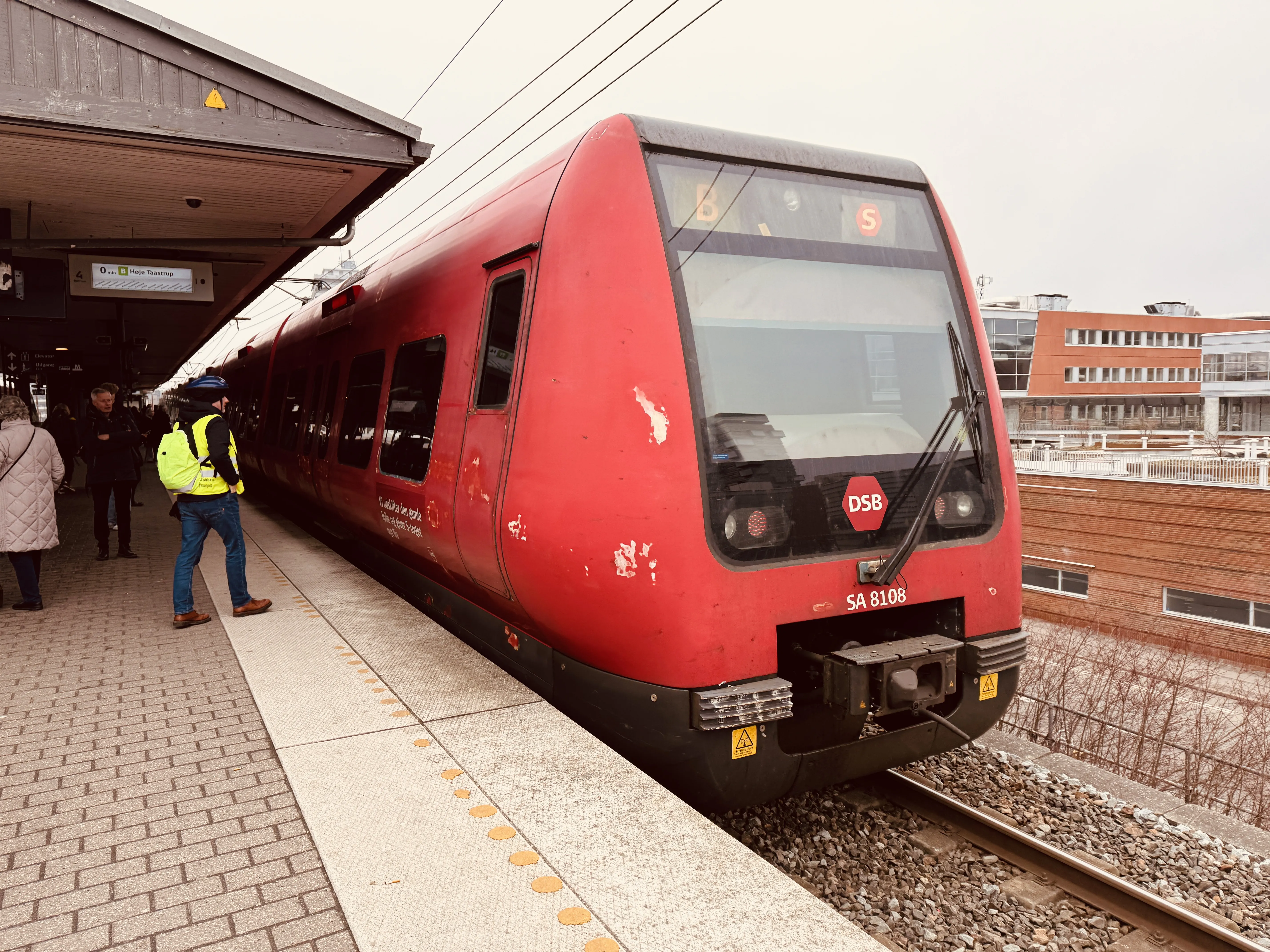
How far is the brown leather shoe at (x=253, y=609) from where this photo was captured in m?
5.95

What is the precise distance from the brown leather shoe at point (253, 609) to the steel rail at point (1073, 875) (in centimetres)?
429

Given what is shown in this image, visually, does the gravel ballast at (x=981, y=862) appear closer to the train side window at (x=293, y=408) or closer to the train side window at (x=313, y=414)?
the train side window at (x=313, y=414)

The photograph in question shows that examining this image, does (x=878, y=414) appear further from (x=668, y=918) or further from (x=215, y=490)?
(x=215, y=490)

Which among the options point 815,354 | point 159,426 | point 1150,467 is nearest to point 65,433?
point 159,426

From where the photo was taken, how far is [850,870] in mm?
3812

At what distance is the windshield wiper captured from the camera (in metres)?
3.65

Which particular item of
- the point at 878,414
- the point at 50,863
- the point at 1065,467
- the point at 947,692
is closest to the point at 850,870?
the point at 947,692

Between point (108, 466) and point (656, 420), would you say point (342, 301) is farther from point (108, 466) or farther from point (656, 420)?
point (656, 420)

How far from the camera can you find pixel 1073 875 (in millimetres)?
3605

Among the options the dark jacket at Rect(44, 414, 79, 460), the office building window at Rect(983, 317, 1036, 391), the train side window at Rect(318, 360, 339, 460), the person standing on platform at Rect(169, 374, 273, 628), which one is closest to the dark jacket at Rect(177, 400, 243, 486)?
the person standing on platform at Rect(169, 374, 273, 628)

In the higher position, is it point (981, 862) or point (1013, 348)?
point (1013, 348)

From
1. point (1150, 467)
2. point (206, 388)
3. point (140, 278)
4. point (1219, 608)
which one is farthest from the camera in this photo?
point (1150, 467)

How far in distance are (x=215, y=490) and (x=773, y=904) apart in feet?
15.5

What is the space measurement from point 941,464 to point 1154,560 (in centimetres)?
2793
